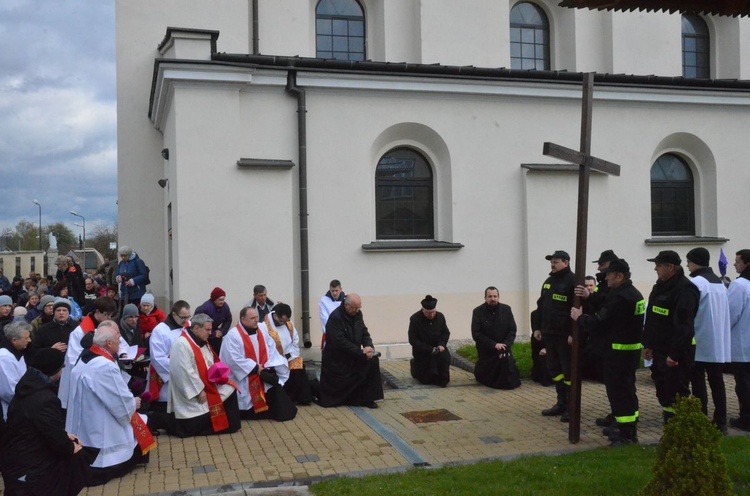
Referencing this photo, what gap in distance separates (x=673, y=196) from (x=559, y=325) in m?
9.78

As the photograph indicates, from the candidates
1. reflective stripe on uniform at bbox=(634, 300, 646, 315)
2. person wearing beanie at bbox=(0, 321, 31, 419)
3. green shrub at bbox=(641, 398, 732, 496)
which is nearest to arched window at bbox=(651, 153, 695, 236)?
reflective stripe on uniform at bbox=(634, 300, 646, 315)

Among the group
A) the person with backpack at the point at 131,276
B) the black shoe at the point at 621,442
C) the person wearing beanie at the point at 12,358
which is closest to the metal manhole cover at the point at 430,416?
the black shoe at the point at 621,442

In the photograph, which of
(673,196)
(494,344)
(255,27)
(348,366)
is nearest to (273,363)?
(348,366)

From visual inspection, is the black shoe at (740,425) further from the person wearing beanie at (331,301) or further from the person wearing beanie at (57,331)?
the person wearing beanie at (57,331)

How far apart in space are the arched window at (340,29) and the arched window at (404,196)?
11.5 feet

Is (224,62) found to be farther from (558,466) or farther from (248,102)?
(558,466)

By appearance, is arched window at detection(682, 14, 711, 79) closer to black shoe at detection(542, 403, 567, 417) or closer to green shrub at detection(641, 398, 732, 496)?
black shoe at detection(542, 403, 567, 417)

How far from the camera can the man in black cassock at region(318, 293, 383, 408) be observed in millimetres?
10555

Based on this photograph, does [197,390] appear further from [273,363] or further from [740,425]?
[740,425]

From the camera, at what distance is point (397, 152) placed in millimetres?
15664

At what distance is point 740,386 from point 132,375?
798cm

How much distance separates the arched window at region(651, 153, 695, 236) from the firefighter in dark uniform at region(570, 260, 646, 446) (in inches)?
399

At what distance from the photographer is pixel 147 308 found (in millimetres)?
10516

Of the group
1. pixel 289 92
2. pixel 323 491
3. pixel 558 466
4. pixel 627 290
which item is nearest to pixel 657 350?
pixel 627 290
